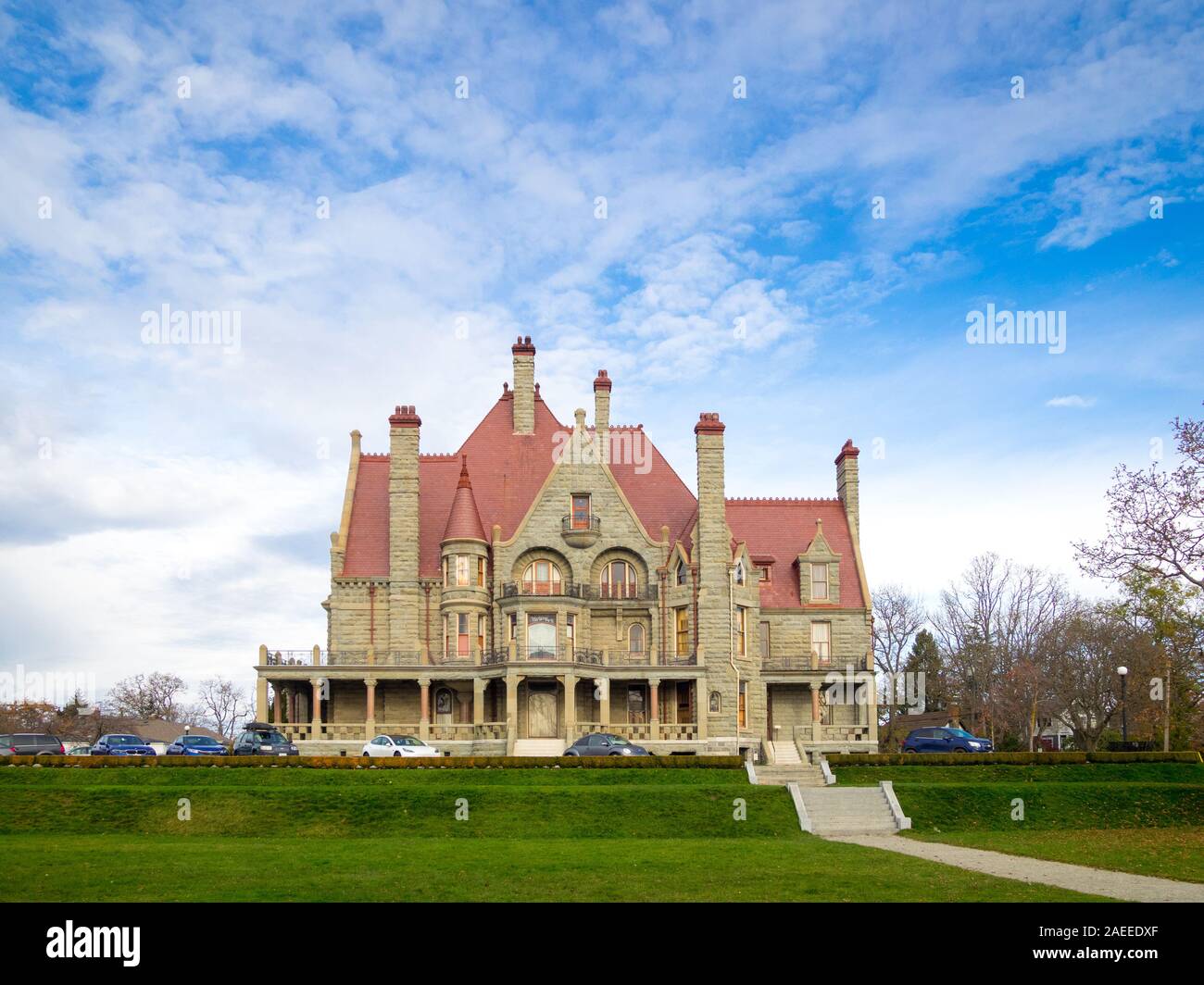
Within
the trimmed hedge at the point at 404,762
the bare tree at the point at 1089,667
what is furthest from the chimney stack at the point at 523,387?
the bare tree at the point at 1089,667

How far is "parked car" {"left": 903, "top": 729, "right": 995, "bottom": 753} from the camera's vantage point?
43750mm

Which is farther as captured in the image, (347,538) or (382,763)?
(347,538)

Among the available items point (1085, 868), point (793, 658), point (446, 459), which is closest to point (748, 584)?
point (793, 658)

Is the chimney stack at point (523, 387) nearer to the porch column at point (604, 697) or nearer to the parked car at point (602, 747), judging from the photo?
the porch column at point (604, 697)

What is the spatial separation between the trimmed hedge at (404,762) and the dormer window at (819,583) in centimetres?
1612

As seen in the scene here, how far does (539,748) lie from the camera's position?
150 ft

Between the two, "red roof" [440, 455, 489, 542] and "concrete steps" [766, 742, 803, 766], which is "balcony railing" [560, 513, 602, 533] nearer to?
"red roof" [440, 455, 489, 542]

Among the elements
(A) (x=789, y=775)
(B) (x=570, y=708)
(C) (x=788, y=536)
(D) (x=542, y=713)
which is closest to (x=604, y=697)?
(B) (x=570, y=708)

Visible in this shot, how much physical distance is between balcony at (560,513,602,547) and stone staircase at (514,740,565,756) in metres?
8.64

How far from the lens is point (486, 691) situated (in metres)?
49.3

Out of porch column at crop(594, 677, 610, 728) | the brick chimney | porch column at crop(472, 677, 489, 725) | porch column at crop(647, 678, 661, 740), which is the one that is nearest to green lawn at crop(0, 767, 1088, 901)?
porch column at crop(647, 678, 661, 740)

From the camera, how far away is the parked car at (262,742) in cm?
4203

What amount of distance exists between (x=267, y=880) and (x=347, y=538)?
1299 inches
